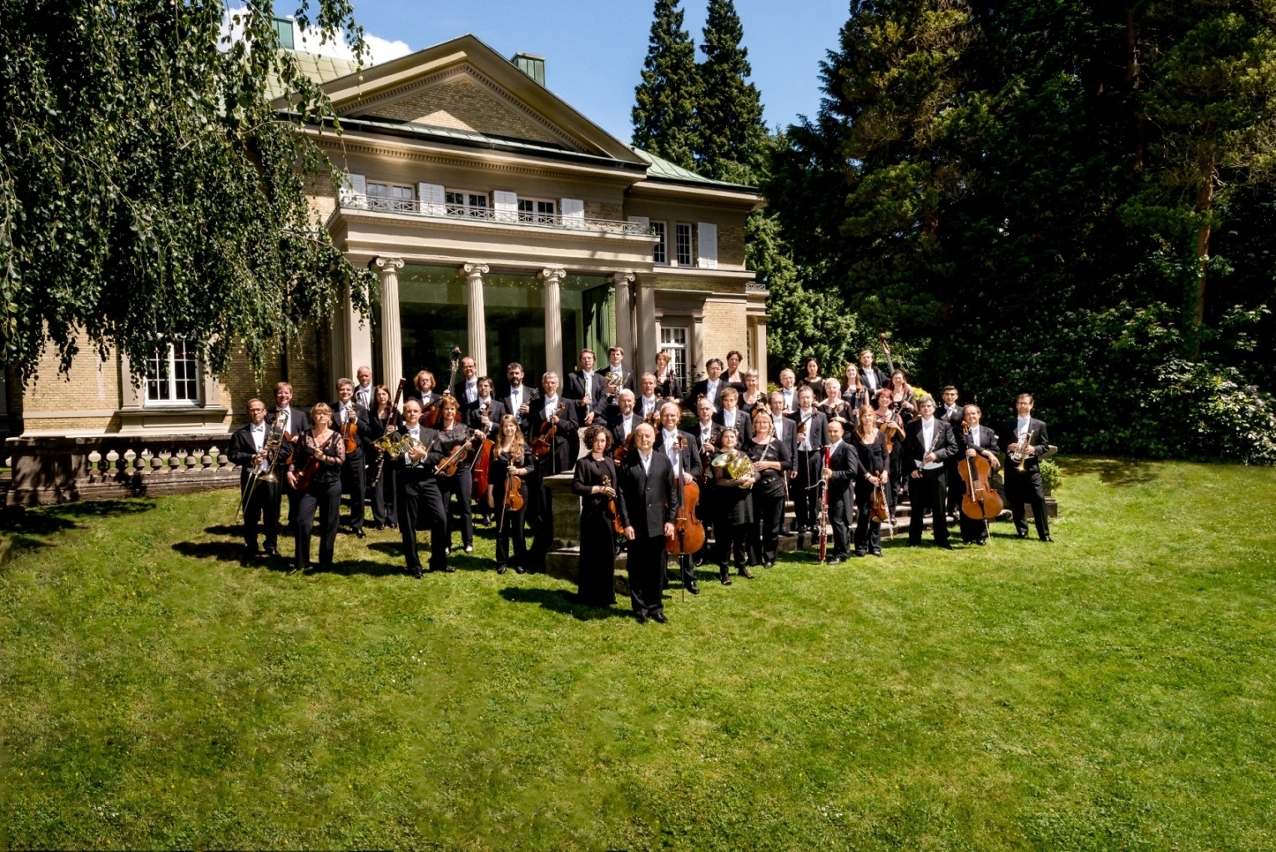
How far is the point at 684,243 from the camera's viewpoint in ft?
88.1

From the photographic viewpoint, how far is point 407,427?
374 inches

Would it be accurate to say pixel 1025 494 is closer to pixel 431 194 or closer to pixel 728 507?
pixel 728 507

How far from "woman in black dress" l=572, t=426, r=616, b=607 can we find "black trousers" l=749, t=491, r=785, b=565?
2.33m

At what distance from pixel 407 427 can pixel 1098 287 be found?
1907cm

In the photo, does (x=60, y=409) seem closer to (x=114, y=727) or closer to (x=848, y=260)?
(x=114, y=727)

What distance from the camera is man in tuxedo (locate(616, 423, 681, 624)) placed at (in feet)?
26.9

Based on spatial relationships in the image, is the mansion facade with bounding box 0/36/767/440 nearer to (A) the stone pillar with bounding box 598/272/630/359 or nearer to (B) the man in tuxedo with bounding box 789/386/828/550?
(A) the stone pillar with bounding box 598/272/630/359

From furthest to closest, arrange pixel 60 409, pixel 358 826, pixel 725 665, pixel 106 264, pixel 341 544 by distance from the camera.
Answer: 1. pixel 60 409
2. pixel 341 544
3. pixel 106 264
4. pixel 725 665
5. pixel 358 826

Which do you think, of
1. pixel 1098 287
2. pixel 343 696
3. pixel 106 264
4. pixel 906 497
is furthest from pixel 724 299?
pixel 343 696

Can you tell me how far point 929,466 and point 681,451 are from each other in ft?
14.5

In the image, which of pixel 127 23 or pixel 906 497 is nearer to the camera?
pixel 127 23

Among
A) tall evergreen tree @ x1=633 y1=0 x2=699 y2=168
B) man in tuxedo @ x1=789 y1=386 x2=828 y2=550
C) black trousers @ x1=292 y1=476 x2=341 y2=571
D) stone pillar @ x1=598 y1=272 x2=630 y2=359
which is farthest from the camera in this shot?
tall evergreen tree @ x1=633 y1=0 x2=699 y2=168

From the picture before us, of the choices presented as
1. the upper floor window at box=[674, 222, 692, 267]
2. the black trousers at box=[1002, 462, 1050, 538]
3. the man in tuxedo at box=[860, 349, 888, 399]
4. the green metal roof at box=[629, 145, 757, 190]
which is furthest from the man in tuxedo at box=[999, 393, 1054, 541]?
the green metal roof at box=[629, 145, 757, 190]

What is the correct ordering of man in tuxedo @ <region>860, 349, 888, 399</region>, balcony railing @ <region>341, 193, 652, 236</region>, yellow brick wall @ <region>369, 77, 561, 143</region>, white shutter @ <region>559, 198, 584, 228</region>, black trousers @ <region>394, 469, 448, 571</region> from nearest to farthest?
black trousers @ <region>394, 469, 448, 571</region> < man in tuxedo @ <region>860, 349, 888, 399</region> < balcony railing @ <region>341, 193, 652, 236</region> < yellow brick wall @ <region>369, 77, 561, 143</region> < white shutter @ <region>559, 198, 584, 228</region>
